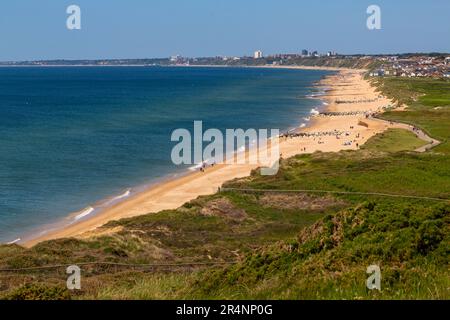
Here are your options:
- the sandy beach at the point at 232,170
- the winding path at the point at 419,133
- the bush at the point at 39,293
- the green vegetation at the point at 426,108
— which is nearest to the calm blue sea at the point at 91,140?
the sandy beach at the point at 232,170

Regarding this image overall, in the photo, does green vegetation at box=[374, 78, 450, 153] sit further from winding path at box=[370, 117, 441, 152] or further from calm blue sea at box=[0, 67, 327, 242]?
calm blue sea at box=[0, 67, 327, 242]

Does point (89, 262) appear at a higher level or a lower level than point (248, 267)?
lower

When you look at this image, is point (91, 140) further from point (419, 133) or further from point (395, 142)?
point (419, 133)

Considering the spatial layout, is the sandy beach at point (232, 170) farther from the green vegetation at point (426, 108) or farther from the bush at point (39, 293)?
the bush at point (39, 293)

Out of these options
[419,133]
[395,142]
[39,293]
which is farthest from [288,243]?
[419,133]

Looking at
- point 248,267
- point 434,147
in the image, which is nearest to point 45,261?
point 248,267
